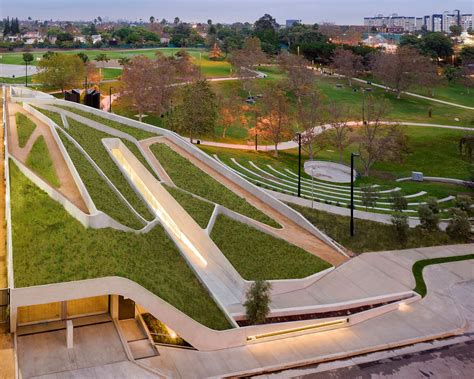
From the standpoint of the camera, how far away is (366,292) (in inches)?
1125

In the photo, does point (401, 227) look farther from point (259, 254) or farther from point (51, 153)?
point (51, 153)

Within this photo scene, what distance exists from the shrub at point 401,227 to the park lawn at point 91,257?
58.7ft

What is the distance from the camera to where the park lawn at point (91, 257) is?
72.1ft

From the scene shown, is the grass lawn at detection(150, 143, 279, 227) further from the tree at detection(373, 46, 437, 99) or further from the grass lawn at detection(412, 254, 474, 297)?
the tree at detection(373, 46, 437, 99)

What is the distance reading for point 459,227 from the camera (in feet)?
122

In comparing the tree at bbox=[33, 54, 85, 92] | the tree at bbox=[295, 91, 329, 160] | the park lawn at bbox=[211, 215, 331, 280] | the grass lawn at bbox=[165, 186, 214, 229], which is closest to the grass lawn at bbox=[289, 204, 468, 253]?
the park lawn at bbox=[211, 215, 331, 280]

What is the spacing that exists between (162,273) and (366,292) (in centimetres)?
1232

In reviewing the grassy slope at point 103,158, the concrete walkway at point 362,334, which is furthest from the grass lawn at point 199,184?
the concrete walkway at point 362,334

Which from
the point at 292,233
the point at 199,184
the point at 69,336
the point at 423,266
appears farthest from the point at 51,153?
the point at 423,266

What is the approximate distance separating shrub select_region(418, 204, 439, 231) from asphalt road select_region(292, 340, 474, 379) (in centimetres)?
1419

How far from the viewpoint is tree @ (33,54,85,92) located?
270 feet

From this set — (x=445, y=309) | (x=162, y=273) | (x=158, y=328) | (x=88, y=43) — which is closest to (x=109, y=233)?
(x=162, y=273)

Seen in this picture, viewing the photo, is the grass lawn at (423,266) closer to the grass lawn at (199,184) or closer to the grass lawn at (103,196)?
the grass lawn at (199,184)

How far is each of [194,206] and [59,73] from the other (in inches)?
2377
